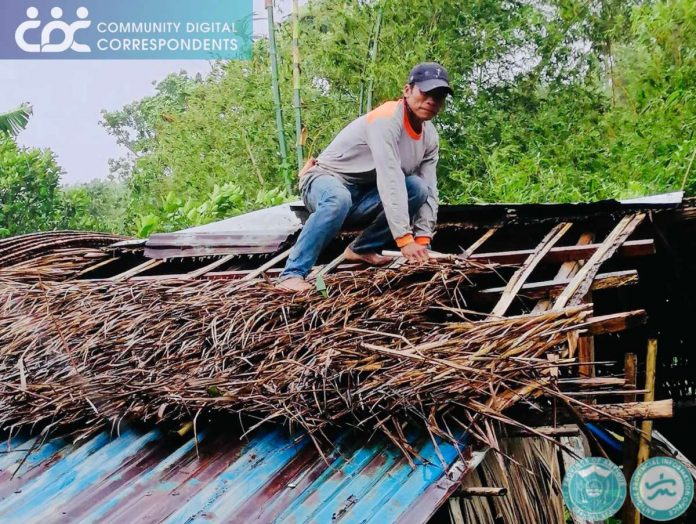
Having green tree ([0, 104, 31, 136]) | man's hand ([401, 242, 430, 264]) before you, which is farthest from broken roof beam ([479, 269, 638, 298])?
green tree ([0, 104, 31, 136])

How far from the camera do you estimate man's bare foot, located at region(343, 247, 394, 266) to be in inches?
176

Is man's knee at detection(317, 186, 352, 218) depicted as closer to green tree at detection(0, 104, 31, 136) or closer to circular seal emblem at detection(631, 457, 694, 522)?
circular seal emblem at detection(631, 457, 694, 522)

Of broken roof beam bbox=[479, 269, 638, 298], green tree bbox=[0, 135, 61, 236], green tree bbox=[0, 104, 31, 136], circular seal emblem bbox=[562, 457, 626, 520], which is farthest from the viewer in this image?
green tree bbox=[0, 135, 61, 236]

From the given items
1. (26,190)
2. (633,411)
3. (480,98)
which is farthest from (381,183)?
(26,190)

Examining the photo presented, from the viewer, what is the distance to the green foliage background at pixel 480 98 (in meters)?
11.1

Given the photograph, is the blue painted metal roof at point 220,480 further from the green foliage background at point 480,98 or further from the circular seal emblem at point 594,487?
the green foliage background at point 480,98

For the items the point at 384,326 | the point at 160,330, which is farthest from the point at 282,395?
the point at 160,330

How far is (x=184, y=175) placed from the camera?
56.6 ft

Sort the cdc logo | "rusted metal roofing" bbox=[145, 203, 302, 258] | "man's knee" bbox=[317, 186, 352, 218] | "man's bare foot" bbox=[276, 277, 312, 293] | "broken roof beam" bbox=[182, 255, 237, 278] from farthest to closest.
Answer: the cdc logo < "rusted metal roofing" bbox=[145, 203, 302, 258] < "broken roof beam" bbox=[182, 255, 237, 278] < "man's knee" bbox=[317, 186, 352, 218] < "man's bare foot" bbox=[276, 277, 312, 293]

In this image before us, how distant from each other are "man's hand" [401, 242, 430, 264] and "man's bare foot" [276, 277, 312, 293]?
53 centimetres

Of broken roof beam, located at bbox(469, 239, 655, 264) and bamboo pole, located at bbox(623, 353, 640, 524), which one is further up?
broken roof beam, located at bbox(469, 239, 655, 264)

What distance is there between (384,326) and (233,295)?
891mm

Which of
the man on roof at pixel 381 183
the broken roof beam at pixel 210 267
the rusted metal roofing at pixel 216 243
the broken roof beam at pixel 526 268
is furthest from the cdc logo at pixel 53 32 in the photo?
the broken roof beam at pixel 526 268

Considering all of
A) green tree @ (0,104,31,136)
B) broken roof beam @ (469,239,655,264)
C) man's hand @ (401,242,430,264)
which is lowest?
broken roof beam @ (469,239,655,264)
